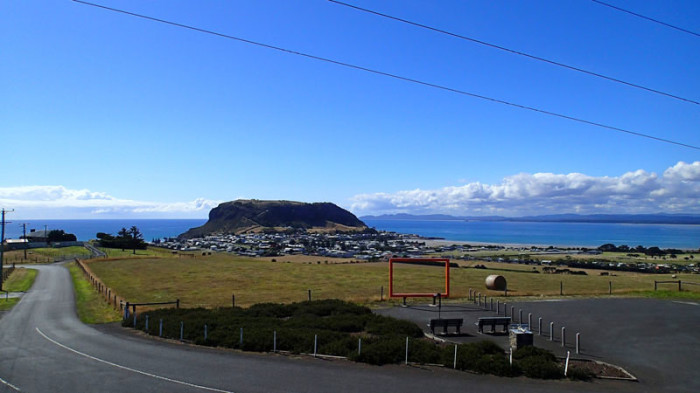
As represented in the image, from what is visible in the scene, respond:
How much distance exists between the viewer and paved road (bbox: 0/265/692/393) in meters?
13.8

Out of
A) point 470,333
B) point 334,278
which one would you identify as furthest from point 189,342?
point 334,278

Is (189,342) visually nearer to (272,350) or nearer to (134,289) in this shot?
(272,350)

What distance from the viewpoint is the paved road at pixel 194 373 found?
13.8 m

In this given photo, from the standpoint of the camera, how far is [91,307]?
108 feet

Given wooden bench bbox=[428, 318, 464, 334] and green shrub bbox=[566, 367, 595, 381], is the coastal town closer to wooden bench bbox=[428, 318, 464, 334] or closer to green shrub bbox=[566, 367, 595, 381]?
wooden bench bbox=[428, 318, 464, 334]

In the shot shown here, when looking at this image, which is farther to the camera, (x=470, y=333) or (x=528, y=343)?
(x=470, y=333)

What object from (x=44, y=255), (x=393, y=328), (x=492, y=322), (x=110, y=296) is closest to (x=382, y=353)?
(x=393, y=328)

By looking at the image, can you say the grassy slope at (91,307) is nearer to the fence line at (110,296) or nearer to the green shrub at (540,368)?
the fence line at (110,296)

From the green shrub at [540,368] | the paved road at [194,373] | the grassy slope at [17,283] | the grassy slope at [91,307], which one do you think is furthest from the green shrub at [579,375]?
the grassy slope at [17,283]

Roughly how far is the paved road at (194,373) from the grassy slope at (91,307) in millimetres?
6948

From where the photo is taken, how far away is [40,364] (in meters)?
17.0

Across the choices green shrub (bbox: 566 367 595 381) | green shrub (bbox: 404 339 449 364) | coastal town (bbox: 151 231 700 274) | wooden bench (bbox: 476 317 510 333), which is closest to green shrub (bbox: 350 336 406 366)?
green shrub (bbox: 404 339 449 364)

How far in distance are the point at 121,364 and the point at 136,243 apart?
104 meters

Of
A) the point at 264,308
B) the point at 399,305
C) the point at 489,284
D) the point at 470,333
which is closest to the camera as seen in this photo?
the point at 470,333
